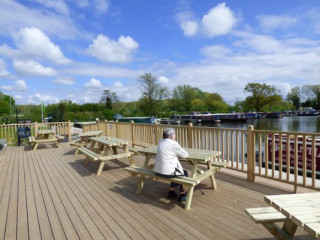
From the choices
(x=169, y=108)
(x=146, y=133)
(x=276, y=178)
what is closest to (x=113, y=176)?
(x=146, y=133)

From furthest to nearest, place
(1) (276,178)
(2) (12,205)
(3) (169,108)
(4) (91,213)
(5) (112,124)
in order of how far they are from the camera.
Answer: (3) (169,108)
(5) (112,124)
(1) (276,178)
(2) (12,205)
(4) (91,213)

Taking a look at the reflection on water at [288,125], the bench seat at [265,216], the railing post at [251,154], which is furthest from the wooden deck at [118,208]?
the reflection on water at [288,125]

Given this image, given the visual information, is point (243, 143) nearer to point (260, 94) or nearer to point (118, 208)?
point (118, 208)

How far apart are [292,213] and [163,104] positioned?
39618 mm

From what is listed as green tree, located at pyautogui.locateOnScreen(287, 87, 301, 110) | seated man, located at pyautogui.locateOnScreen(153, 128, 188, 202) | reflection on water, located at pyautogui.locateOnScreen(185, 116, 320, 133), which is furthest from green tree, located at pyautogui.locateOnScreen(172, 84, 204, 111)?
seated man, located at pyautogui.locateOnScreen(153, 128, 188, 202)

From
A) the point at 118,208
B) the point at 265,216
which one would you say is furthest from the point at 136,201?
the point at 265,216

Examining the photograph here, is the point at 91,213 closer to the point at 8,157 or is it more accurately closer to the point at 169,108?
the point at 8,157

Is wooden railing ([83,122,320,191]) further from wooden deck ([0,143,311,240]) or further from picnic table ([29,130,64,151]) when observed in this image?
picnic table ([29,130,64,151])

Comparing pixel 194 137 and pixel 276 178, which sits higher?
pixel 194 137

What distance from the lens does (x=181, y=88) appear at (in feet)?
177

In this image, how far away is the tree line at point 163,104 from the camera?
28723 millimetres

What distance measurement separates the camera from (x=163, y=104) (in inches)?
1610

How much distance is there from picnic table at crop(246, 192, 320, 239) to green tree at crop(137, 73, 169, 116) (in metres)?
35.7

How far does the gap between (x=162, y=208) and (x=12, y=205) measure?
90.3 inches
